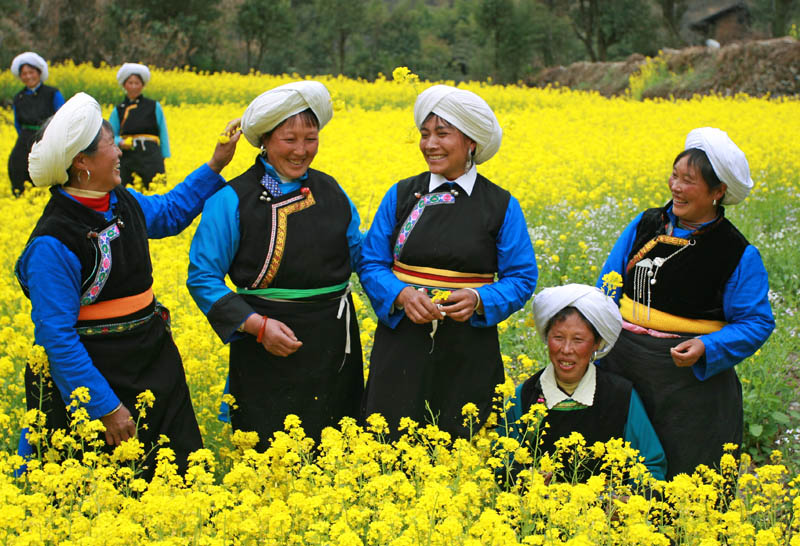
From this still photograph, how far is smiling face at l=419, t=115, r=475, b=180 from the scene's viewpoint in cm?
A: 318

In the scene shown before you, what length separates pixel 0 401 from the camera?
12.6 feet

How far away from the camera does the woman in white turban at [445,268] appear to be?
3.17 metres

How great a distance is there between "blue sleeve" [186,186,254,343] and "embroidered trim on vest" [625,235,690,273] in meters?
1.63

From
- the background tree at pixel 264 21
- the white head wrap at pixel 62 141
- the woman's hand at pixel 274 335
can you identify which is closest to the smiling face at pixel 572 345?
the woman's hand at pixel 274 335

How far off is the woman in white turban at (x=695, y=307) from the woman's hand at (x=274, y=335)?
1.46 m

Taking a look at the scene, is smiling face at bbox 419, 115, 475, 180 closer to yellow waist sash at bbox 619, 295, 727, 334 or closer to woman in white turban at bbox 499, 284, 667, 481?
woman in white turban at bbox 499, 284, 667, 481

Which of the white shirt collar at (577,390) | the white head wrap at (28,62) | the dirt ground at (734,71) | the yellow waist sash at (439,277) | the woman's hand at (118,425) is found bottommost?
the woman's hand at (118,425)

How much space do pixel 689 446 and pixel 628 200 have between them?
15.5 feet

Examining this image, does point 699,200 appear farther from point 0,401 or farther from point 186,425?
point 0,401

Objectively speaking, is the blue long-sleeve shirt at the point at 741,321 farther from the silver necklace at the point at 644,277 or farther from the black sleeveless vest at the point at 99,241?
the black sleeveless vest at the point at 99,241

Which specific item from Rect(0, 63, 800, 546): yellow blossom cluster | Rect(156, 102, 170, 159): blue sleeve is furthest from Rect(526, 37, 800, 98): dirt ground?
Rect(156, 102, 170, 159): blue sleeve

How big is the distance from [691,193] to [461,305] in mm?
1058

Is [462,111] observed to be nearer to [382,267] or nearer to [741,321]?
[382,267]

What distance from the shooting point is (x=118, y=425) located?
9.87ft
